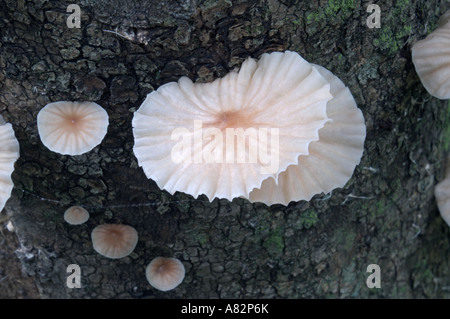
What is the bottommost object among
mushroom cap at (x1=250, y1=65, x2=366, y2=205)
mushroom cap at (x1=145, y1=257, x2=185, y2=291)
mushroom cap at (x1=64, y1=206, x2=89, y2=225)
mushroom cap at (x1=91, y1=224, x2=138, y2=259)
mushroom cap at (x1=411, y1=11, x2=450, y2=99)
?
Result: mushroom cap at (x1=145, y1=257, x2=185, y2=291)

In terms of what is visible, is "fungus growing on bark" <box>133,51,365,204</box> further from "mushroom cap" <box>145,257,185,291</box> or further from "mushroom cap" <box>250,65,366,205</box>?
"mushroom cap" <box>145,257,185,291</box>

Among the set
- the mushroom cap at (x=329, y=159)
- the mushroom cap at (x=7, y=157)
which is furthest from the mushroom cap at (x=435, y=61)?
the mushroom cap at (x=7, y=157)

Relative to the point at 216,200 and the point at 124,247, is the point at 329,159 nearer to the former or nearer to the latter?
the point at 216,200

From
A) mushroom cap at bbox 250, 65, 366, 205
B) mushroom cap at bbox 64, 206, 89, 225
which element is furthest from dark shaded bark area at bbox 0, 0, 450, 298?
mushroom cap at bbox 250, 65, 366, 205

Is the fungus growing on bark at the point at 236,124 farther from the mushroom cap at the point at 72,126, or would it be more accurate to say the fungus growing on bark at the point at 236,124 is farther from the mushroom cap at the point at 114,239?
the mushroom cap at the point at 114,239

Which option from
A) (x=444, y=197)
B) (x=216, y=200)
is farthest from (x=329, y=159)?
(x=444, y=197)
